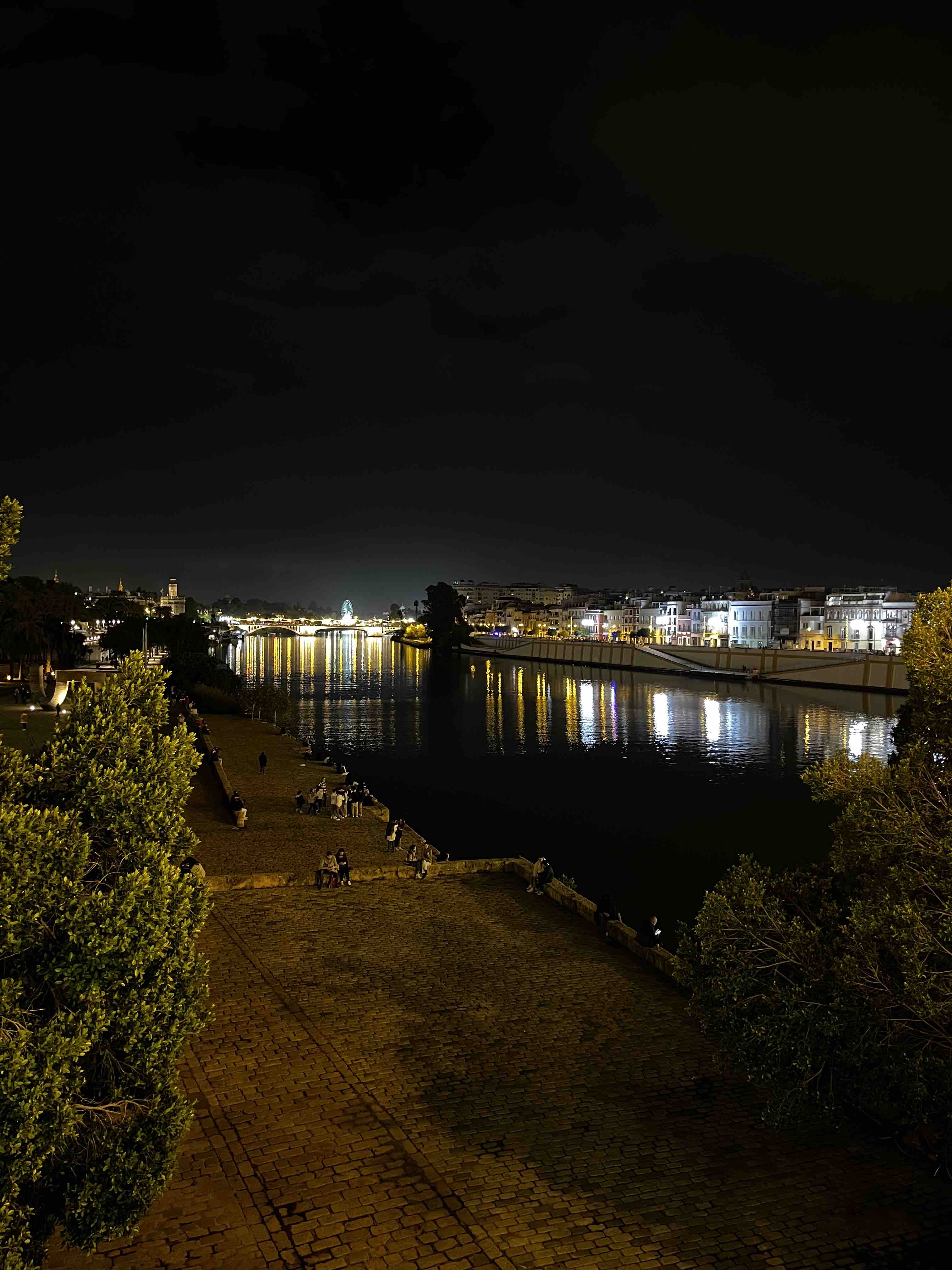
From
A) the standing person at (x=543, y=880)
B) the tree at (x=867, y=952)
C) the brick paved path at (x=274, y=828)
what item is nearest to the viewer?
the tree at (x=867, y=952)

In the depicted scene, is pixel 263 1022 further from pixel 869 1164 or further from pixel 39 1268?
pixel 869 1164

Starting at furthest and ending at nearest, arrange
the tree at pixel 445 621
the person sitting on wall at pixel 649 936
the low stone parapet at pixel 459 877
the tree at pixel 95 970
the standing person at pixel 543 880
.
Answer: the tree at pixel 445 621
the standing person at pixel 543 880
the low stone parapet at pixel 459 877
the person sitting on wall at pixel 649 936
the tree at pixel 95 970

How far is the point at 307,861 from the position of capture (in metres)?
20.1

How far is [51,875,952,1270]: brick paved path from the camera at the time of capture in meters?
7.20

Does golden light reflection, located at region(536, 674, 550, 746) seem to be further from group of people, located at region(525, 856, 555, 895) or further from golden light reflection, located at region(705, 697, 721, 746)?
group of people, located at region(525, 856, 555, 895)

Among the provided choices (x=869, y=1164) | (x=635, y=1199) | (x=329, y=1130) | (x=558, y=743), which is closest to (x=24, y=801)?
(x=329, y=1130)

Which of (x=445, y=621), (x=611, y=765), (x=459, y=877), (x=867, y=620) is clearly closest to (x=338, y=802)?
(x=459, y=877)

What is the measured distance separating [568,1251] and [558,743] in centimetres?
4256

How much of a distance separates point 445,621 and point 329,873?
12617 centimetres

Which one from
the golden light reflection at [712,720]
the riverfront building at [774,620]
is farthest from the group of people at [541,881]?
the riverfront building at [774,620]

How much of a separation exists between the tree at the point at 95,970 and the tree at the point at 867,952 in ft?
15.7

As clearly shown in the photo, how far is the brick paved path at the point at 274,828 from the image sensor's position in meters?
20.0

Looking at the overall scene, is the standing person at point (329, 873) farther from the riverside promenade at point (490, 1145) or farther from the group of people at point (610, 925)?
the group of people at point (610, 925)

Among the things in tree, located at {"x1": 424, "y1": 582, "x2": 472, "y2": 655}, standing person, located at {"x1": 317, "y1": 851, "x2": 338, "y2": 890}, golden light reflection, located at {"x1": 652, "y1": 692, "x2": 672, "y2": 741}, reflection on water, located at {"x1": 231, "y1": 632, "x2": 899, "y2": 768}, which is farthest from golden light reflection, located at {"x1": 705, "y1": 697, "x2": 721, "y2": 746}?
tree, located at {"x1": 424, "y1": 582, "x2": 472, "y2": 655}
